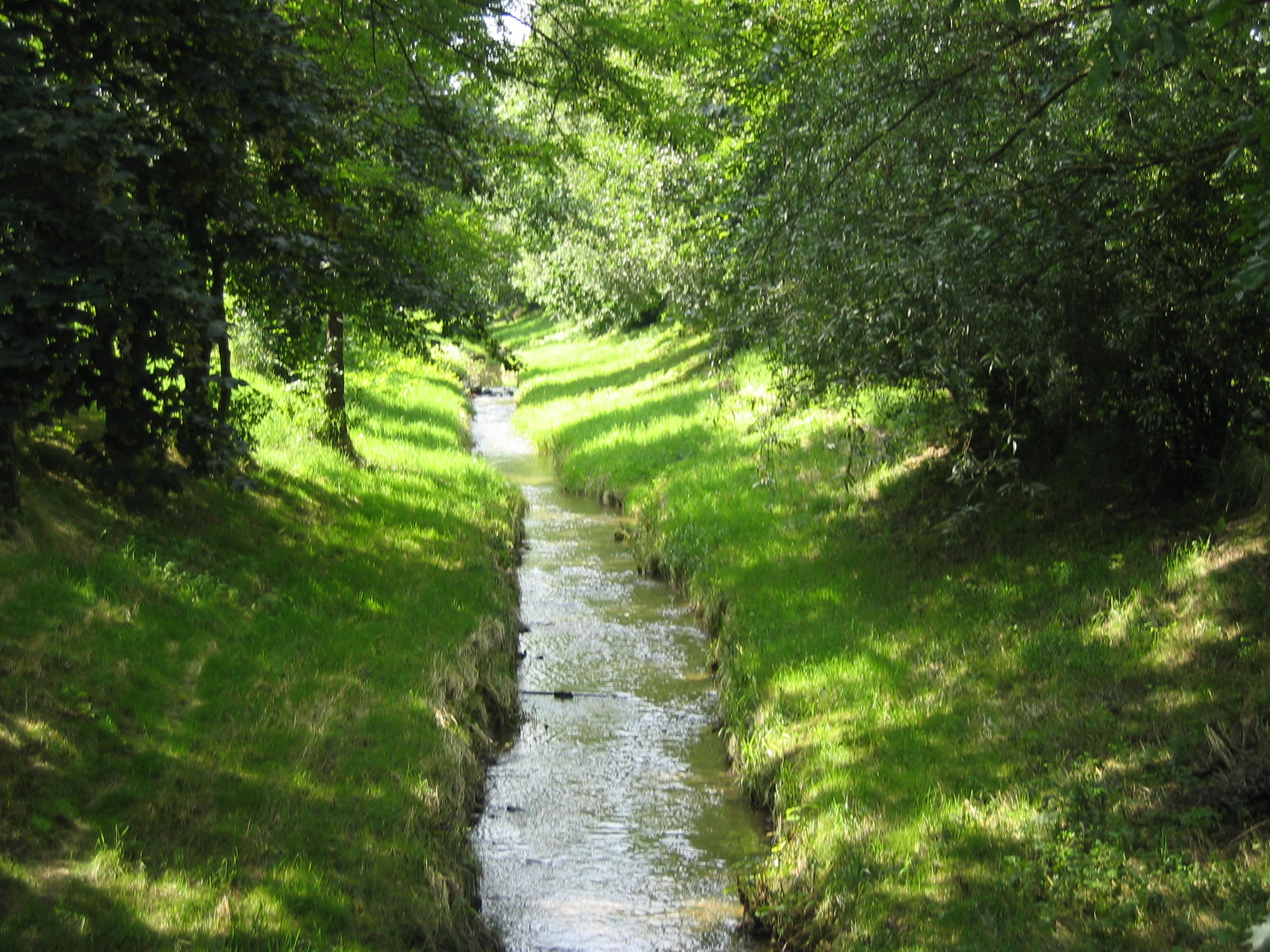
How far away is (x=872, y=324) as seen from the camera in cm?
905

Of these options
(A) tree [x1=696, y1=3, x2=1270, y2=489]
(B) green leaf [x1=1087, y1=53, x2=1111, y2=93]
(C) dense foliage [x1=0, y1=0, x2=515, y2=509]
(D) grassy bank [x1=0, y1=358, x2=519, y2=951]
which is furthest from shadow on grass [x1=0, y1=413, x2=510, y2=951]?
(B) green leaf [x1=1087, y1=53, x2=1111, y2=93]

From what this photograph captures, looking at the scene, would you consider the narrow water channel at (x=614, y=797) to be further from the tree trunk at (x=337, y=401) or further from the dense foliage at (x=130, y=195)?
the tree trunk at (x=337, y=401)

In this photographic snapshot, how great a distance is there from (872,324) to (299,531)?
603cm

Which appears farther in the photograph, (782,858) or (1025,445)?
(1025,445)

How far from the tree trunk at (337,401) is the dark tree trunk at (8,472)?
7.48m

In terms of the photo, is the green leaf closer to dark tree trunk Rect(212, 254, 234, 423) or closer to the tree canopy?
the tree canopy

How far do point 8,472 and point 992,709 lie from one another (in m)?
7.07

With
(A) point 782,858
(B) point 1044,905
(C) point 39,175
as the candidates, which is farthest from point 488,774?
(C) point 39,175

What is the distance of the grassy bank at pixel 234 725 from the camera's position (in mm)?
5398

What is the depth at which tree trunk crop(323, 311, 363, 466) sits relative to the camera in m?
15.6

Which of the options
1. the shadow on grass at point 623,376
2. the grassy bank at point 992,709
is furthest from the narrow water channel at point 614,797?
the shadow on grass at point 623,376

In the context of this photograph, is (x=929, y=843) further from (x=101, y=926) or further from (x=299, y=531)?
(x=299, y=531)

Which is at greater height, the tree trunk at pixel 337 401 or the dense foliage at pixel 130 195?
the dense foliage at pixel 130 195

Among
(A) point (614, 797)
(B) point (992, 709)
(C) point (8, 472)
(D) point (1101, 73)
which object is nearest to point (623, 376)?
(A) point (614, 797)
